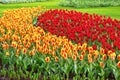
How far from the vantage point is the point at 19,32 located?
11688mm

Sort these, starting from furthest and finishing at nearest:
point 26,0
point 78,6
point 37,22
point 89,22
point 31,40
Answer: point 26,0
point 78,6
point 37,22
point 89,22
point 31,40

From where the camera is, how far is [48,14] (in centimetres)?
1584

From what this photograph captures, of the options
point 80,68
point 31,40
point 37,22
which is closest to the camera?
point 80,68

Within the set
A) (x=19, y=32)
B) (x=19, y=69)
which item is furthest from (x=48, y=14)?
(x=19, y=69)

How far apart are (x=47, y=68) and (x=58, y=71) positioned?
0.26 meters

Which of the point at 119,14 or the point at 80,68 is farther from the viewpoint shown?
the point at 119,14

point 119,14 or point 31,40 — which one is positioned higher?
point 31,40

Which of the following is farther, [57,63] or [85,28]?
[85,28]

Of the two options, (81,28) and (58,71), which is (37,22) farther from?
(58,71)

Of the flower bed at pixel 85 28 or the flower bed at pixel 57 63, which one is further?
the flower bed at pixel 85 28

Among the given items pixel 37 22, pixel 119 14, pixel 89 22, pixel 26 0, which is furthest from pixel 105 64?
pixel 26 0

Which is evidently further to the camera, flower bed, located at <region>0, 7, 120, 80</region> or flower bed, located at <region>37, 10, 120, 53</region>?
flower bed, located at <region>37, 10, 120, 53</region>

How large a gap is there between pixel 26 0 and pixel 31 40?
790 inches

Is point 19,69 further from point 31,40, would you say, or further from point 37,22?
point 37,22
